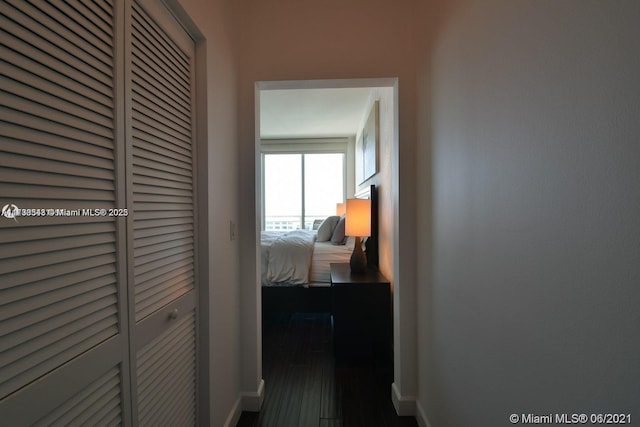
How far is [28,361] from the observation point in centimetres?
57

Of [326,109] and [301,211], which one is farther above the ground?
[326,109]

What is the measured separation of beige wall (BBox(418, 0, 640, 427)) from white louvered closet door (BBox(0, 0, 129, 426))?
1.14 meters

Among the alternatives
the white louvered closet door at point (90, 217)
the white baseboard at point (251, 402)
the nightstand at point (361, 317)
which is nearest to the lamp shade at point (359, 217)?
the nightstand at point (361, 317)

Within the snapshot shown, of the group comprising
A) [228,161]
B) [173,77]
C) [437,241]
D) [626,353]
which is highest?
[173,77]

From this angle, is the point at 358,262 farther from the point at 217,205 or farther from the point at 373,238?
the point at 217,205

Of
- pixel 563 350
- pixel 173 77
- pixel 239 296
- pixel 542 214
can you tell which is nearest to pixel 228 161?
pixel 173 77

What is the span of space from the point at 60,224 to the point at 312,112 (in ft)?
13.6

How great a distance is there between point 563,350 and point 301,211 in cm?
570

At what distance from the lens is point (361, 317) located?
2.36 meters

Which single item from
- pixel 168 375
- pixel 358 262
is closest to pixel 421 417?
pixel 358 262

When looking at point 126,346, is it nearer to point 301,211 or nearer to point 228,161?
point 228,161

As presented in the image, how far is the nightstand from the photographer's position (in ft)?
7.66

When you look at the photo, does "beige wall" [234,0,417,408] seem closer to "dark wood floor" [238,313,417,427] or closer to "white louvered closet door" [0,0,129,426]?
"dark wood floor" [238,313,417,427]

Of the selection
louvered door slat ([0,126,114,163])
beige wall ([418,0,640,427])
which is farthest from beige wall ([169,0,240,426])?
beige wall ([418,0,640,427])
